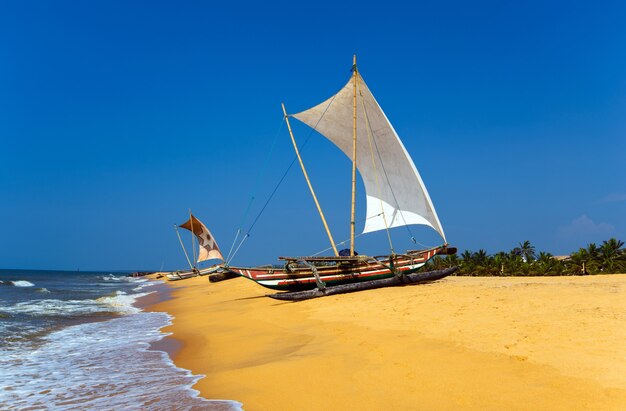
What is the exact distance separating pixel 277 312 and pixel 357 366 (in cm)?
923

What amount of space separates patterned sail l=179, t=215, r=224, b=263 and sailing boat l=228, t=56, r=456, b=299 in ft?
139

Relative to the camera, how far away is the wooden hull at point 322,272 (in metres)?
18.8

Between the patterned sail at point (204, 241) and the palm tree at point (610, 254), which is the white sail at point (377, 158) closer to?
the palm tree at point (610, 254)

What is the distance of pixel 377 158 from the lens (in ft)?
84.5

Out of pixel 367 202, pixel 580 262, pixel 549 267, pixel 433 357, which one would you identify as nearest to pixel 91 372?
pixel 433 357

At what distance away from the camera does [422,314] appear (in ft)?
36.6

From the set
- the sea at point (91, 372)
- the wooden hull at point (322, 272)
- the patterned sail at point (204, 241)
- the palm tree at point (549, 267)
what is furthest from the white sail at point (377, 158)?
the patterned sail at point (204, 241)

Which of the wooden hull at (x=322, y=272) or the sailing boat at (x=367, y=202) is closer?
the wooden hull at (x=322, y=272)

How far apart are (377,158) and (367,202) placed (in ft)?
9.88

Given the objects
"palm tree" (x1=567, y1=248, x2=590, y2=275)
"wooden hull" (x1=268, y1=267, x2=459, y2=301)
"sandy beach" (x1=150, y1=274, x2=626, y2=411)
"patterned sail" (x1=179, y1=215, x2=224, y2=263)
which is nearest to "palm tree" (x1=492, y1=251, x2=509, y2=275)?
"palm tree" (x1=567, y1=248, x2=590, y2=275)

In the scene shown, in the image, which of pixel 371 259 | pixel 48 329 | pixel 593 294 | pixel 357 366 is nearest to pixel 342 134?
pixel 371 259

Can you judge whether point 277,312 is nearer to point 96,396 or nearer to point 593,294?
point 96,396

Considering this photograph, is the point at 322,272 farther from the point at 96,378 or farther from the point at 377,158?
the point at 96,378

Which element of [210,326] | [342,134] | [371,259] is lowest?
[210,326]
